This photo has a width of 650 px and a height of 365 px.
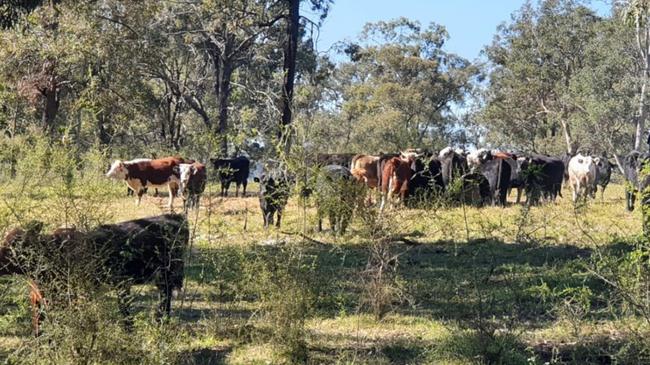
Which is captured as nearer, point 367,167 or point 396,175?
point 396,175

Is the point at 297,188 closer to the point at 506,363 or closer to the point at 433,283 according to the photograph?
the point at 506,363

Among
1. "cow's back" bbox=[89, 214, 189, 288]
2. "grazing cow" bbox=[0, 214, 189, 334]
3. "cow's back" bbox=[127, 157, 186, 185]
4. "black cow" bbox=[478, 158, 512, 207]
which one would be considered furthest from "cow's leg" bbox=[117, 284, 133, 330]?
"black cow" bbox=[478, 158, 512, 207]

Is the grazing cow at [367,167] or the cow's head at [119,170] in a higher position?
the grazing cow at [367,167]

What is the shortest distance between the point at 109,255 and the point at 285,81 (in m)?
10.8

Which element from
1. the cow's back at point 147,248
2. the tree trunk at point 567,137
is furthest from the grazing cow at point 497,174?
the tree trunk at point 567,137

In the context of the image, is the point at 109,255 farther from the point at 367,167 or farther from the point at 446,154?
the point at 446,154

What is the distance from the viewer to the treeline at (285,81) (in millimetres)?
16266

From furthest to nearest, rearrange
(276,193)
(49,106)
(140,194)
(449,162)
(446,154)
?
(49,106) < (446,154) < (449,162) < (140,194) < (276,193)

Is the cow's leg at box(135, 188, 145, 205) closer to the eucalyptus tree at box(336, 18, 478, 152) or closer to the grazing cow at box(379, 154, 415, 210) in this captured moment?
the grazing cow at box(379, 154, 415, 210)

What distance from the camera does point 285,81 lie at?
1645 cm

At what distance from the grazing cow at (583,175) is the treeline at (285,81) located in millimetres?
3978

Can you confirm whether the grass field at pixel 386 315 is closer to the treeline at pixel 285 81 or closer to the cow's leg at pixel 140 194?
the treeline at pixel 285 81

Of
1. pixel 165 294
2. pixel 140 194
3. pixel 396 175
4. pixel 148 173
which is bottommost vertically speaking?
pixel 165 294

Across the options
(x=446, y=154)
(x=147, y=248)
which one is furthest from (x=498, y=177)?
(x=147, y=248)
